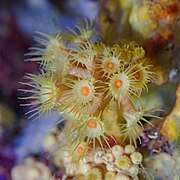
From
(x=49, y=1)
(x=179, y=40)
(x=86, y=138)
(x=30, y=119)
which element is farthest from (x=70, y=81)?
(x=49, y=1)

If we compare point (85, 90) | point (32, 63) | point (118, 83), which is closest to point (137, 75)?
point (118, 83)

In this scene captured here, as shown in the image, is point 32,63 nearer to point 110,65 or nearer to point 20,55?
point 20,55

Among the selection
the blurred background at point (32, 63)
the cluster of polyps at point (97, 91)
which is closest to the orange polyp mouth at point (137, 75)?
the cluster of polyps at point (97, 91)

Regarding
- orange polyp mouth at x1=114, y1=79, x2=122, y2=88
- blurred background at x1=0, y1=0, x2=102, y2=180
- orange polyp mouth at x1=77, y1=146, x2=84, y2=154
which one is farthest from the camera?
blurred background at x1=0, y1=0, x2=102, y2=180

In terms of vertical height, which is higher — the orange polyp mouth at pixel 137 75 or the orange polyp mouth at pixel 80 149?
the orange polyp mouth at pixel 137 75

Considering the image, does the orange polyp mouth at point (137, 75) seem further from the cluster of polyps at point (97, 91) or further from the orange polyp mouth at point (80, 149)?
the orange polyp mouth at point (80, 149)

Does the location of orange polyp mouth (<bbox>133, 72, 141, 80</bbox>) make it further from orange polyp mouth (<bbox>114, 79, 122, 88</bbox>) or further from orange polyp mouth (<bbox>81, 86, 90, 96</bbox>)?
orange polyp mouth (<bbox>81, 86, 90, 96</bbox>)

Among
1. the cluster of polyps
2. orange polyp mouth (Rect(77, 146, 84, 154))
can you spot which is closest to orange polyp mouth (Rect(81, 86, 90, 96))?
the cluster of polyps

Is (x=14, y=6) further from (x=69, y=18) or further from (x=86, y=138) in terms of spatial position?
(x=86, y=138)
